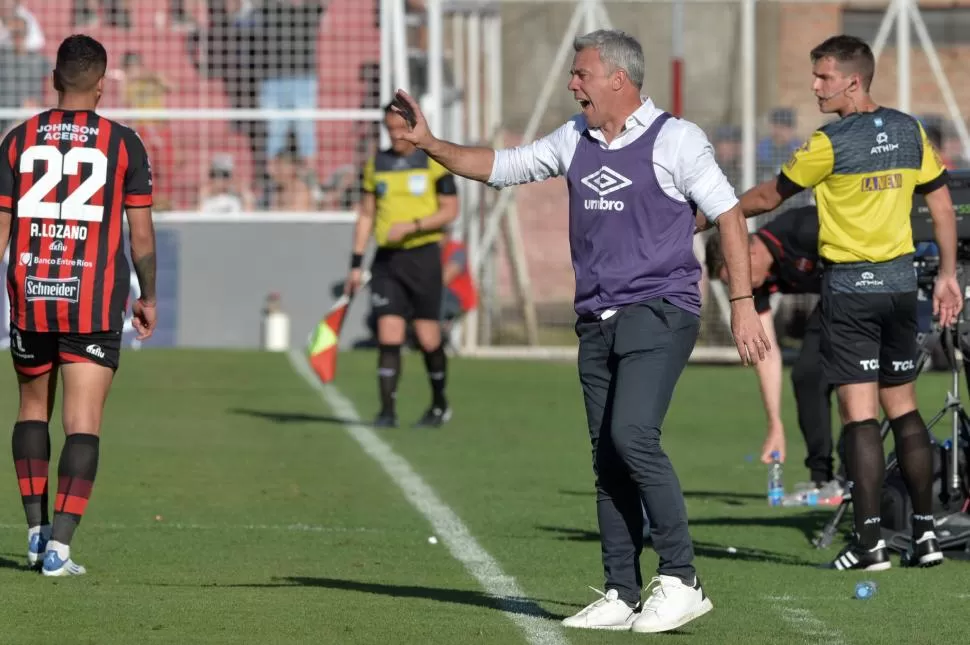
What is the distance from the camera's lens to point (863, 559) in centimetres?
786

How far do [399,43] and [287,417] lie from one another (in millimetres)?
7431

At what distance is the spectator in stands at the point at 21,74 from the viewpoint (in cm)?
2108

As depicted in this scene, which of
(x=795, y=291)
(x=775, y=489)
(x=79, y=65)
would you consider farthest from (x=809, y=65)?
(x=79, y=65)

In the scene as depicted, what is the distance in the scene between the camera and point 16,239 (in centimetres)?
739

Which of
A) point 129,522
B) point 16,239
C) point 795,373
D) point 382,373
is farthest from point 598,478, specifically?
point 382,373

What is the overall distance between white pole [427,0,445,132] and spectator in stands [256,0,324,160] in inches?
55.1

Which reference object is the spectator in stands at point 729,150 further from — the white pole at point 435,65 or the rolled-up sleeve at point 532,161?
the rolled-up sleeve at point 532,161

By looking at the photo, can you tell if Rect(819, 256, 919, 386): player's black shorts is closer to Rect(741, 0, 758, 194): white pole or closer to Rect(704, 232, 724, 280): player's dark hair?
Rect(704, 232, 724, 280): player's dark hair

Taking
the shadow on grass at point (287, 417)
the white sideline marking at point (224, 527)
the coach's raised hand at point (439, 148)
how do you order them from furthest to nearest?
the shadow on grass at point (287, 417)
the white sideline marking at point (224, 527)
the coach's raised hand at point (439, 148)

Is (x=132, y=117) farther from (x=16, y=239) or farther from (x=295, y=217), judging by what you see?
(x=16, y=239)

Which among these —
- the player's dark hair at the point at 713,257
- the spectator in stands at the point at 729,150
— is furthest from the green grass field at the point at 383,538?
the spectator in stands at the point at 729,150

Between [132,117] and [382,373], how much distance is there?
330 inches

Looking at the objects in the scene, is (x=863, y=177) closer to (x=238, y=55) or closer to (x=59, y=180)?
(x=59, y=180)

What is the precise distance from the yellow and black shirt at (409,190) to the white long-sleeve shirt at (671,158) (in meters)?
6.97
